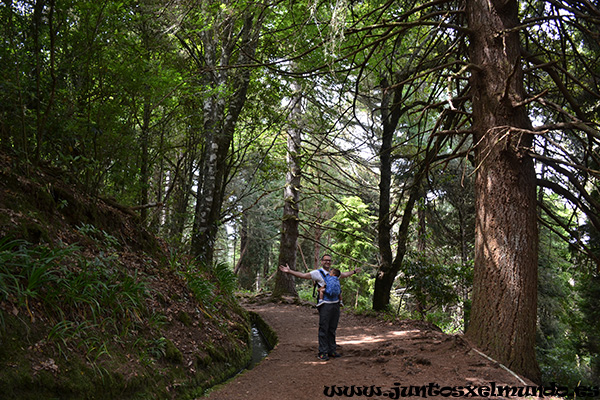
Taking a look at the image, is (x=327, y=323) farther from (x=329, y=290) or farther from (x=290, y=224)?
(x=290, y=224)

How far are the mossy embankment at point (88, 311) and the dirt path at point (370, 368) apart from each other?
71cm

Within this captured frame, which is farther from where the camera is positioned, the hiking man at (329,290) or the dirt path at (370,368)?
the hiking man at (329,290)

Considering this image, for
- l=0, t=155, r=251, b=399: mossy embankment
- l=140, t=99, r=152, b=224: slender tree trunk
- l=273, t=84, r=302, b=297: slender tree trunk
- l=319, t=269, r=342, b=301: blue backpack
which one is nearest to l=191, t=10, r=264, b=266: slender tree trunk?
l=140, t=99, r=152, b=224: slender tree trunk

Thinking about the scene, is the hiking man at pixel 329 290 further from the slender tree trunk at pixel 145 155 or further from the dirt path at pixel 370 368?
the slender tree trunk at pixel 145 155

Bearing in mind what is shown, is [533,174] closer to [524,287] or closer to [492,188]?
[492,188]

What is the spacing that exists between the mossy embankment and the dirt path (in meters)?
0.71

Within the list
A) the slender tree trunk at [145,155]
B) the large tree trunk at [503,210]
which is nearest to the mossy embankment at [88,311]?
the slender tree trunk at [145,155]

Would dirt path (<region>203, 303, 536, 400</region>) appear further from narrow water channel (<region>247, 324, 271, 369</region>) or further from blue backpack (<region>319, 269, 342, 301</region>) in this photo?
blue backpack (<region>319, 269, 342, 301</region>)

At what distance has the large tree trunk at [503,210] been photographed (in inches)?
214

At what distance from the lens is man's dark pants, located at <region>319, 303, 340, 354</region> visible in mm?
6973

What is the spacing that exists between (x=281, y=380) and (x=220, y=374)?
99cm

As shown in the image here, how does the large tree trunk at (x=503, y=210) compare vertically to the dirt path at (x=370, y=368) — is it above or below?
above

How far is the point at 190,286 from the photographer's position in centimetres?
779

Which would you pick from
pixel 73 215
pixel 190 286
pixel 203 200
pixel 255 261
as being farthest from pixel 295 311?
pixel 255 261
